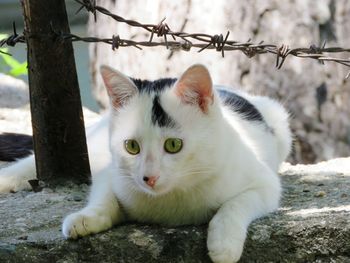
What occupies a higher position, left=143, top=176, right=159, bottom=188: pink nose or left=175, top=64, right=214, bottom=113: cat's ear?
left=175, top=64, right=214, bottom=113: cat's ear

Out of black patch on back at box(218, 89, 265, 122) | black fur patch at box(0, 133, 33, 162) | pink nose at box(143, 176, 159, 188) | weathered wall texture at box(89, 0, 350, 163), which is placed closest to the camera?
pink nose at box(143, 176, 159, 188)

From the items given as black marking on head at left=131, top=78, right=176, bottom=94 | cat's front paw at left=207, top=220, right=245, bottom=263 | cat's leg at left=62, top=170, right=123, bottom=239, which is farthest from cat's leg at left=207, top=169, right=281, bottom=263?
black marking on head at left=131, top=78, right=176, bottom=94

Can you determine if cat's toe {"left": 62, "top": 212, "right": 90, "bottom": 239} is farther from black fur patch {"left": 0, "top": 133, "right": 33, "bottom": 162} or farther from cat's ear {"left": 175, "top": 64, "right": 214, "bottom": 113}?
black fur patch {"left": 0, "top": 133, "right": 33, "bottom": 162}

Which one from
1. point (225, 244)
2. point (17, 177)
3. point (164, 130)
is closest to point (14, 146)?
point (17, 177)

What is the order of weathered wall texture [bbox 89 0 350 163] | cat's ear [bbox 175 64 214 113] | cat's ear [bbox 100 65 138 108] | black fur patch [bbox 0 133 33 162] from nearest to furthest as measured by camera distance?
cat's ear [bbox 175 64 214 113] < cat's ear [bbox 100 65 138 108] < black fur patch [bbox 0 133 33 162] < weathered wall texture [bbox 89 0 350 163]

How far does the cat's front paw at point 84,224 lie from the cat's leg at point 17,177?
992 millimetres

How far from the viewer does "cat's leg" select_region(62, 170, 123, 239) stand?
2.82m

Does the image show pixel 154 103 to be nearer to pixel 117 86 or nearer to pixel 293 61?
pixel 117 86

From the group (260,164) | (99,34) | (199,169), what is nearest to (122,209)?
(199,169)

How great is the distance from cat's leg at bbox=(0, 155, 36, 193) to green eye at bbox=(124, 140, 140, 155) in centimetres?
120

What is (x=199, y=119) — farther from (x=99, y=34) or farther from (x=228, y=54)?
(x=99, y=34)

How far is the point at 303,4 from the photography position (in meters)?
5.79

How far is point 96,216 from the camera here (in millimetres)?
2902

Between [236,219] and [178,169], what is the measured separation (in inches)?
12.4
